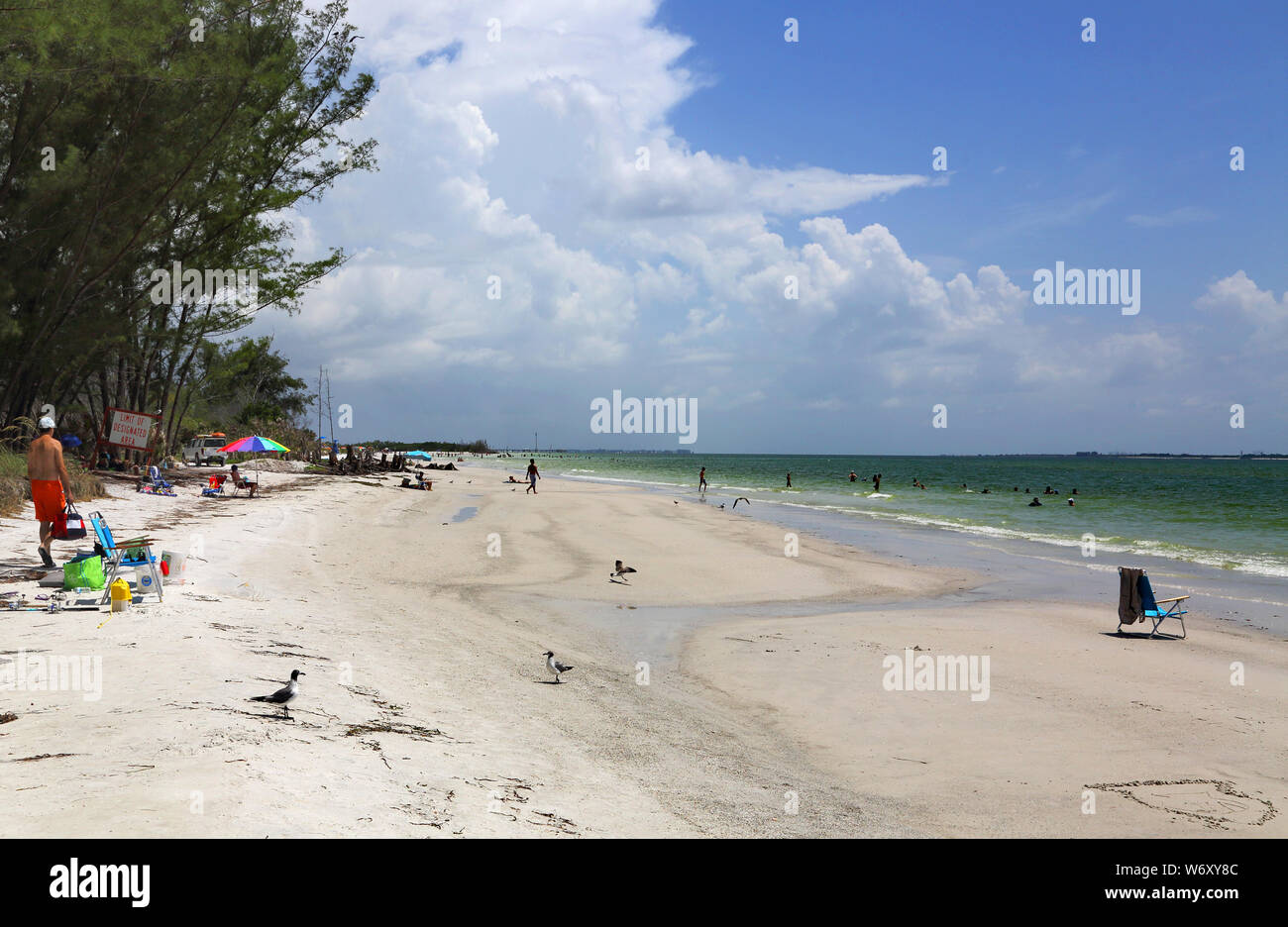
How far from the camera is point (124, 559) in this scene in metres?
10.1

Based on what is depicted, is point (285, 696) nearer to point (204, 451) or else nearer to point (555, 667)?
point (555, 667)

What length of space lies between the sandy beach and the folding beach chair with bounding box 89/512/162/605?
1.34ft

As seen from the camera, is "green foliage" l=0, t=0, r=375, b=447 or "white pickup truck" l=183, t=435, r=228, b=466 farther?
"white pickup truck" l=183, t=435, r=228, b=466

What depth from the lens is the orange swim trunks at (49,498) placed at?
11.1 metres

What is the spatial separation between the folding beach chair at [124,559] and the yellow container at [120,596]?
0.36ft

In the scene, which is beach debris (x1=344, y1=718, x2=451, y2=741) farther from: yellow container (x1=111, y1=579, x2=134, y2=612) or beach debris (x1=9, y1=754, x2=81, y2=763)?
yellow container (x1=111, y1=579, x2=134, y2=612)

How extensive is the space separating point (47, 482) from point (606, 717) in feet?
29.4

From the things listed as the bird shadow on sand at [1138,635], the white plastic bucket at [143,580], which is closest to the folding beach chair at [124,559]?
Result: the white plastic bucket at [143,580]

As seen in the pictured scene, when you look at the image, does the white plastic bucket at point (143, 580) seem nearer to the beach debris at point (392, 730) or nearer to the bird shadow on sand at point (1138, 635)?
the beach debris at point (392, 730)

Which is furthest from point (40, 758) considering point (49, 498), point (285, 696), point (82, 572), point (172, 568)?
point (49, 498)

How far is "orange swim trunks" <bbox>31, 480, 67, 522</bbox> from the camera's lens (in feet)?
36.4

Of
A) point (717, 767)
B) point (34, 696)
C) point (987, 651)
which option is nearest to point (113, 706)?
point (34, 696)

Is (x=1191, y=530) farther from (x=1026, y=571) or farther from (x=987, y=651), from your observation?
(x=987, y=651)

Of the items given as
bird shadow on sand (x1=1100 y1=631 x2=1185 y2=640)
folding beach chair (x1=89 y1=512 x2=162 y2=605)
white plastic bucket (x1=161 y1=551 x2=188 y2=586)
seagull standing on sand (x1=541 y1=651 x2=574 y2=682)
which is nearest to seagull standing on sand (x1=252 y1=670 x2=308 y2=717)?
seagull standing on sand (x1=541 y1=651 x2=574 y2=682)
